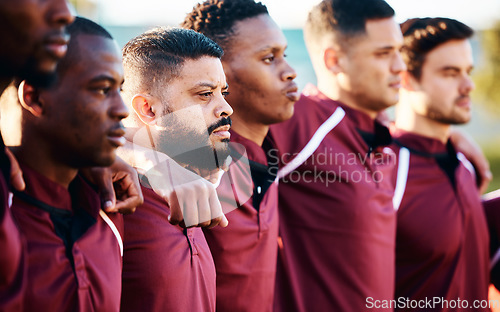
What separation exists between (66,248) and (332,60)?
244cm

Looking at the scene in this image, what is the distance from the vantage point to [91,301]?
1.79 metres

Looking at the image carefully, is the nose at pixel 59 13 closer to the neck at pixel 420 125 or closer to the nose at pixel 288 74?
the nose at pixel 288 74

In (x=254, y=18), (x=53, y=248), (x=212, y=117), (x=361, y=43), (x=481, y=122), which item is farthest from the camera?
(x=481, y=122)

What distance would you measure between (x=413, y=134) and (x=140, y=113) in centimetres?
233

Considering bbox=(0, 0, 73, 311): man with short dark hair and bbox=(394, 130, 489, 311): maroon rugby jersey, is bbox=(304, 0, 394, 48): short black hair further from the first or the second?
bbox=(0, 0, 73, 311): man with short dark hair

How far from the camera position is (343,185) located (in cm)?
328

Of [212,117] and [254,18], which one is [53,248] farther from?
[254,18]

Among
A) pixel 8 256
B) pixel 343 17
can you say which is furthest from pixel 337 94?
pixel 8 256

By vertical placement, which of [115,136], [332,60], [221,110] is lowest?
[332,60]

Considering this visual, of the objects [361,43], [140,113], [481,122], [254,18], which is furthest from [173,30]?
[481,122]

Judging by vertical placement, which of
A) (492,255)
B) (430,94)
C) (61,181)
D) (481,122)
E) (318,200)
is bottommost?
(481,122)

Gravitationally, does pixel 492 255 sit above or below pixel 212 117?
below

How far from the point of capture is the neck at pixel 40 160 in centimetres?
176

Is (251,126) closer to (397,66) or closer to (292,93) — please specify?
(292,93)
